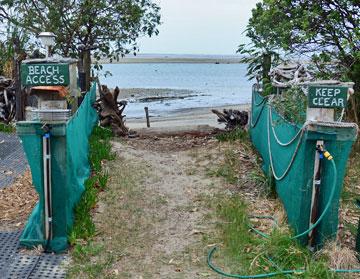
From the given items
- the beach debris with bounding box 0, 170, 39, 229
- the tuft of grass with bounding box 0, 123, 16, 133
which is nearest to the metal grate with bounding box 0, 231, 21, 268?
the beach debris with bounding box 0, 170, 39, 229

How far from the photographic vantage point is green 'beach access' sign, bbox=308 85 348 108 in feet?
14.2

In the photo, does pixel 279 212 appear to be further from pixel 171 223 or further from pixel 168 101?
pixel 168 101

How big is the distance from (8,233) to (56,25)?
23.0 feet

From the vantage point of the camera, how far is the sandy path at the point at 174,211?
430 cm

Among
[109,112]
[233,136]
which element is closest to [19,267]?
[233,136]

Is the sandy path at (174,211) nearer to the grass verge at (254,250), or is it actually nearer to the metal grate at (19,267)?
the grass verge at (254,250)

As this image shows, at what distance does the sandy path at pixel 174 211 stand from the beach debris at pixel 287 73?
178cm

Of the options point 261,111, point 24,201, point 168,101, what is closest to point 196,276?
point 24,201

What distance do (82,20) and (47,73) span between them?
675 cm

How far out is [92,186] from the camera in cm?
622

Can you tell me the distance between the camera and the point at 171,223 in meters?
5.32

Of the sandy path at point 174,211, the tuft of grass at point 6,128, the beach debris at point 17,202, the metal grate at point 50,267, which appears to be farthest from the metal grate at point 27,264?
the tuft of grass at point 6,128

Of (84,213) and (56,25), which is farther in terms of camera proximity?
(56,25)

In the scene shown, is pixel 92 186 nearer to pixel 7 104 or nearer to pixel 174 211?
pixel 174 211
